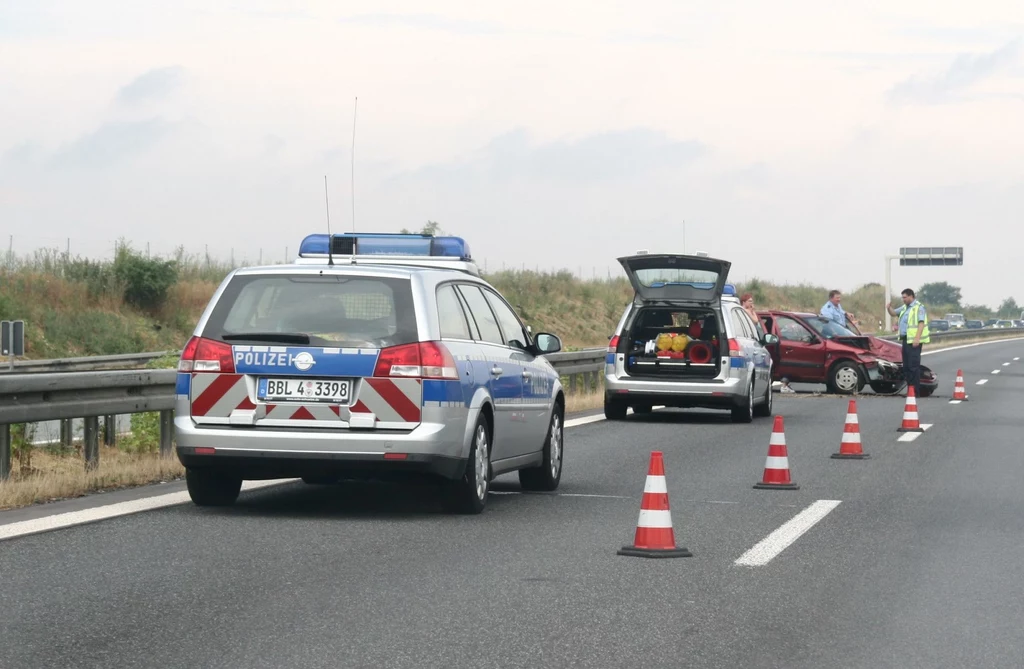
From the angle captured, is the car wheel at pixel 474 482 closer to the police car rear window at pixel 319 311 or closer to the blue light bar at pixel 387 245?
the police car rear window at pixel 319 311

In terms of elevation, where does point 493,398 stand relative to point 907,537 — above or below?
above

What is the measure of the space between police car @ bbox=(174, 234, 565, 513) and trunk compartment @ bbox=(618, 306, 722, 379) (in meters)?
10.1

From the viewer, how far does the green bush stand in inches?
1935

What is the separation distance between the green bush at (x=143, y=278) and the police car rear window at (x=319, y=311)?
1577 inches

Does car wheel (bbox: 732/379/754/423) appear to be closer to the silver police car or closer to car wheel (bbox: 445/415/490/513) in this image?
the silver police car

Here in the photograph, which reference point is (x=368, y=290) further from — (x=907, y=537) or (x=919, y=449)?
(x=919, y=449)

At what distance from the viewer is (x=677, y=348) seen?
2070 cm

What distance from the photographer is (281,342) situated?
32.6ft

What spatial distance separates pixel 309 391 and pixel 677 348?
1139 cm

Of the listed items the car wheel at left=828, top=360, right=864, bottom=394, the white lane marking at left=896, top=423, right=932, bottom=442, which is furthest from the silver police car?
the car wheel at left=828, top=360, right=864, bottom=394

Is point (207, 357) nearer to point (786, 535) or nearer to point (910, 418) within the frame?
point (786, 535)

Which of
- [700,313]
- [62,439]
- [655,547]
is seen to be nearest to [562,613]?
[655,547]

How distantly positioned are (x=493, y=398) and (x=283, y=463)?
63.6 inches

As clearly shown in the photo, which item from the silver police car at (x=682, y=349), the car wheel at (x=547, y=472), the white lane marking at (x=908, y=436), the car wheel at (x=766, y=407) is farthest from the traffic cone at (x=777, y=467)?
the car wheel at (x=766, y=407)
